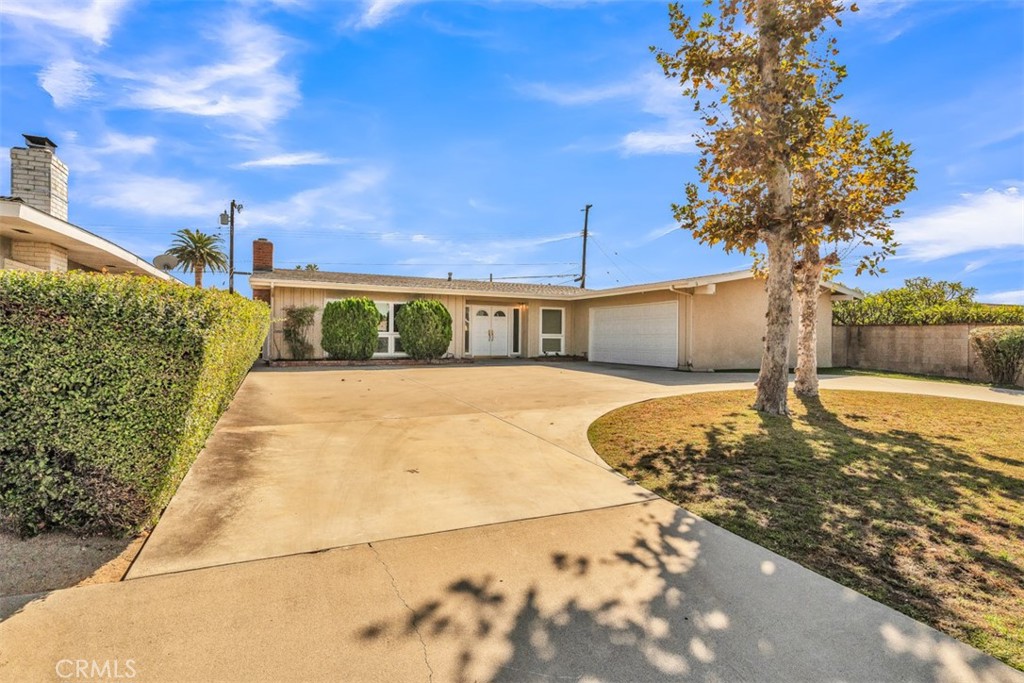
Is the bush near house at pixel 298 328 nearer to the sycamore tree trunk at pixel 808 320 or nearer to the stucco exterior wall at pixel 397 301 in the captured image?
the stucco exterior wall at pixel 397 301

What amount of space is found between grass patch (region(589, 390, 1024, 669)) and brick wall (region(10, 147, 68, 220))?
10773 millimetres

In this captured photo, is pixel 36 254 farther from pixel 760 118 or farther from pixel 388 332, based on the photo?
pixel 760 118

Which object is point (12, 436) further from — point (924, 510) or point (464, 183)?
point (464, 183)

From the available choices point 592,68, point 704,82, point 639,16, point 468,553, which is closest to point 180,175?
point 592,68

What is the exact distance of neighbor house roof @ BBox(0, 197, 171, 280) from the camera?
20.4 feet

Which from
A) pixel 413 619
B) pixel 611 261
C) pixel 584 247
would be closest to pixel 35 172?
pixel 413 619

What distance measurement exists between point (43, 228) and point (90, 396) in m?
6.30

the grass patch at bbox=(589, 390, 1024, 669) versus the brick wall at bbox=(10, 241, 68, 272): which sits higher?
the brick wall at bbox=(10, 241, 68, 272)

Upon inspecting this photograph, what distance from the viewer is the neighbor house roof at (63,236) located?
622 centimetres

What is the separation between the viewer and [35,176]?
8.52 metres

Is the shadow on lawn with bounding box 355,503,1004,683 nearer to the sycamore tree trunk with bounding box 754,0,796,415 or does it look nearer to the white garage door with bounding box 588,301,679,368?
the sycamore tree trunk with bounding box 754,0,796,415

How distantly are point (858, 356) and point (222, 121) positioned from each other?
2114 cm

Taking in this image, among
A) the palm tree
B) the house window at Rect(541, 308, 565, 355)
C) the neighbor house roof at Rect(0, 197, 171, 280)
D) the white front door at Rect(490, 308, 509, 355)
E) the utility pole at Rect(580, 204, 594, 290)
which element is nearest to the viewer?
the neighbor house roof at Rect(0, 197, 171, 280)

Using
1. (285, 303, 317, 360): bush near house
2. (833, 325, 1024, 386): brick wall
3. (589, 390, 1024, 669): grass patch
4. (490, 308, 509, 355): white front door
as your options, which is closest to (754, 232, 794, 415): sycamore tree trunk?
(589, 390, 1024, 669): grass patch
